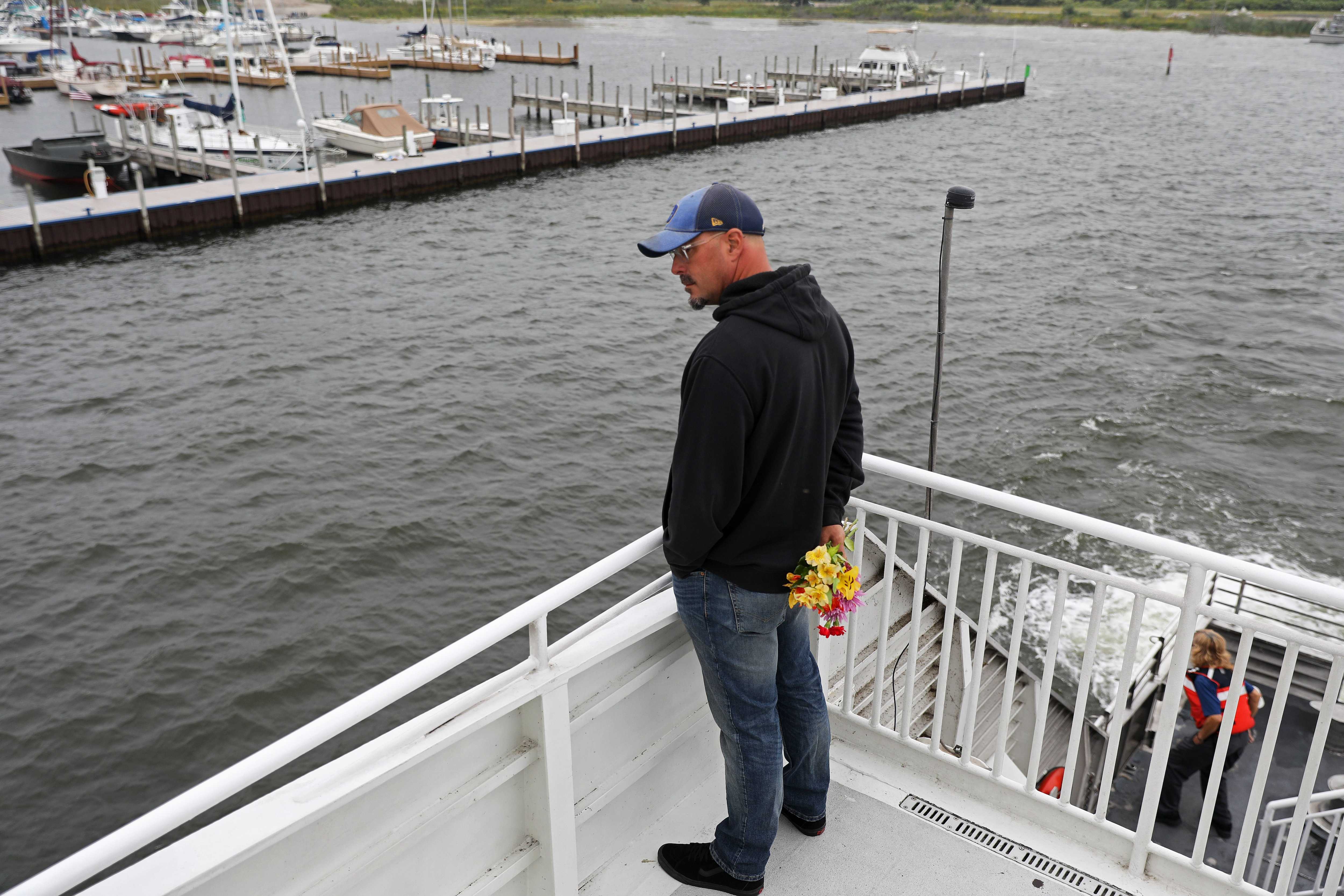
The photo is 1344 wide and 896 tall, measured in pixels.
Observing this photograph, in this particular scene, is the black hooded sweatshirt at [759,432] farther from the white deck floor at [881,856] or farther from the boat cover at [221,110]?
the boat cover at [221,110]

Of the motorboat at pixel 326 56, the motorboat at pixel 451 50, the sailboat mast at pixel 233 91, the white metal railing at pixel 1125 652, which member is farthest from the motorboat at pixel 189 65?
the white metal railing at pixel 1125 652

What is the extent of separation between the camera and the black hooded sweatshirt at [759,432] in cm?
224

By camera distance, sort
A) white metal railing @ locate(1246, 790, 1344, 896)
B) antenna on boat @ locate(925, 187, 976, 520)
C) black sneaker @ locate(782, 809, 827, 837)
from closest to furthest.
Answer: white metal railing @ locate(1246, 790, 1344, 896) → black sneaker @ locate(782, 809, 827, 837) → antenna on boat @ locate(925, 187, 976, 520)

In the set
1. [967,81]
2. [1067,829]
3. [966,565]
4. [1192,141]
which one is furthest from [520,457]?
[967,81]

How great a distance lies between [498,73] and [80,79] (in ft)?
65.8

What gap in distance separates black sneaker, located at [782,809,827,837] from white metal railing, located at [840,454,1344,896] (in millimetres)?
438

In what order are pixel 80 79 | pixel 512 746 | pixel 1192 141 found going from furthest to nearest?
pixel 80 79 < pixel 1192 141 < pixel 512 746

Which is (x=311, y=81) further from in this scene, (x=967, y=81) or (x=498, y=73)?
(x=967, y=81)

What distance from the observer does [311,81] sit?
172ft

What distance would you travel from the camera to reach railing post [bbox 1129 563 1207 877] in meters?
2.49

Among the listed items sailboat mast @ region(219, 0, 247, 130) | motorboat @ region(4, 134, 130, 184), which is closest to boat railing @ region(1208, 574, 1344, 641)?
sailboat mast @ region(219, 0, 247, 130)

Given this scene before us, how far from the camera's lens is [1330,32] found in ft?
246

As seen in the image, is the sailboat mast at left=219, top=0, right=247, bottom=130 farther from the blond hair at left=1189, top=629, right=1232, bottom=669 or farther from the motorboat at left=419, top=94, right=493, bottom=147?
the blond hair at left=1189, top=629, right=1232, bottom=669

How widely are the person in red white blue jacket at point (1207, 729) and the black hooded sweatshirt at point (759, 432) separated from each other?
393cm
